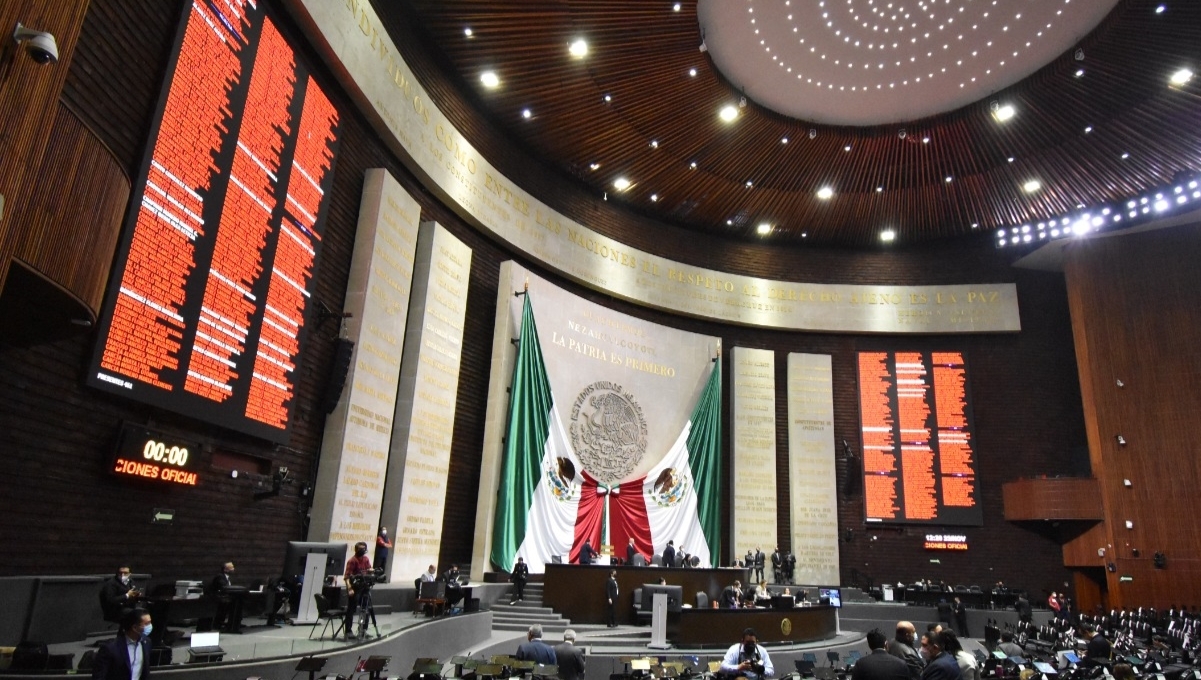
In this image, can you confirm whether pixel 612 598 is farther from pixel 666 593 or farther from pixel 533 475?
pixel 533 475

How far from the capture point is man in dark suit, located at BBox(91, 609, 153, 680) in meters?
3.86

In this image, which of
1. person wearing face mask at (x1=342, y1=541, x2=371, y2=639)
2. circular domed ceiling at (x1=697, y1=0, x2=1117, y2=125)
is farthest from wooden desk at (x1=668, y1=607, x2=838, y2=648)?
circular domed ceiling at (x1=697, y1=0, x2=1117, y2=125)

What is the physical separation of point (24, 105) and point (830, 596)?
15140mm

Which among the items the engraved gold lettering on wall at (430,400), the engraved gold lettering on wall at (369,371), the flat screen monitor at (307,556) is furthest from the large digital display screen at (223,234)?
the engraved gold lettering on wall at (430,400)

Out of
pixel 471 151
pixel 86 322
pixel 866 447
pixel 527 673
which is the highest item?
pixel 471 151

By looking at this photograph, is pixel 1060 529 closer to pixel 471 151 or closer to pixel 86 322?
pixel 471 151

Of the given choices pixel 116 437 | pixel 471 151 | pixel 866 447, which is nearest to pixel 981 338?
pixel 866 447

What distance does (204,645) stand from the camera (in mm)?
5121

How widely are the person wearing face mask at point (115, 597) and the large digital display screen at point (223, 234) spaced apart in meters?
1.74

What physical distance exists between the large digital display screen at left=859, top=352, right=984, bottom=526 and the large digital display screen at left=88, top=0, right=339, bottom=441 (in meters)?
15.1

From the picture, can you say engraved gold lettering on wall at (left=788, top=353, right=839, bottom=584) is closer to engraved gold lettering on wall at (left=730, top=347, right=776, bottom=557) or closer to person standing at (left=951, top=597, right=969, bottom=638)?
engraved gold lettering on wall at (left=730, top=347, right=776, bottom=557)

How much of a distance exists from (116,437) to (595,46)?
10.0 meters

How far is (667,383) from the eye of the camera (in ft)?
59.2

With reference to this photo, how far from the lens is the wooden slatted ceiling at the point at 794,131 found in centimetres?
1255
